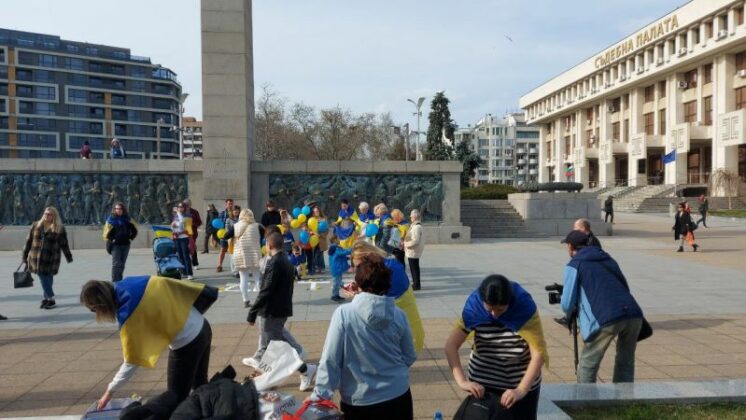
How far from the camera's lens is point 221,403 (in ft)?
10.3

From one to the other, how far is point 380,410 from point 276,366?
30.8 inches

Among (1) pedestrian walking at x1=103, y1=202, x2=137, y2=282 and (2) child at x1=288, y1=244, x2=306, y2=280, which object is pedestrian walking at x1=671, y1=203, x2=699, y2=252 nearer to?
(2) child at x1=288, y1=244, x2=306, y2=280

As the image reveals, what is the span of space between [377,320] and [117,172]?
58.2 ft

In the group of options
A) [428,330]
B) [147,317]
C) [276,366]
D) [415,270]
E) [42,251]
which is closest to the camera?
[276,366]

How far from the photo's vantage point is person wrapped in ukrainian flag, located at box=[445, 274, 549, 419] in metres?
3.18

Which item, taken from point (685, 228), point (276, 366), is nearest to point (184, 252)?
point (276, 366)

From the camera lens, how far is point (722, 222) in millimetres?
31656

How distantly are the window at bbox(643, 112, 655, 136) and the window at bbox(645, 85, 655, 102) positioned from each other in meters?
1.61

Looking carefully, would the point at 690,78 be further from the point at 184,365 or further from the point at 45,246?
the point at 184,365

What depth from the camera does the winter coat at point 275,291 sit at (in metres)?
5.56

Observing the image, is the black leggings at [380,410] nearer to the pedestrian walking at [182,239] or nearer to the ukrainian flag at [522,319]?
the ukrainian flag at [522,319]

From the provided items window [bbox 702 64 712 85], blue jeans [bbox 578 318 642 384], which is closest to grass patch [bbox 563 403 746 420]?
blue jeans [bbox 578 318 642 384]

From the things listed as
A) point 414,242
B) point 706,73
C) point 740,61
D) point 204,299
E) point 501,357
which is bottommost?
point 501,357

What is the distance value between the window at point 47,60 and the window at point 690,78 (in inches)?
3204
